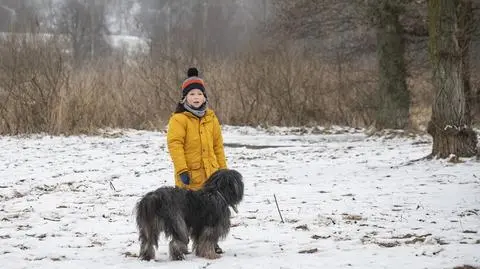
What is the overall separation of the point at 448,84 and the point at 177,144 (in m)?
5.92

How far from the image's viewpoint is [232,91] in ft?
73.2

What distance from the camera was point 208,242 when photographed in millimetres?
5152

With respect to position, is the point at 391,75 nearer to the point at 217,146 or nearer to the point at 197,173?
the point at 217,146

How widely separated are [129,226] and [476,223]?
3.38 m

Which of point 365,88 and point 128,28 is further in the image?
point 128,28

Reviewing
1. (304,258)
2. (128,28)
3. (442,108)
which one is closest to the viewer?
(304,258)

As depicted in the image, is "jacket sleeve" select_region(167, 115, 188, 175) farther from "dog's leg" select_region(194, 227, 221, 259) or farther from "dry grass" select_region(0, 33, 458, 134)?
"dry grass" select_region(0, 33, 458, 134)

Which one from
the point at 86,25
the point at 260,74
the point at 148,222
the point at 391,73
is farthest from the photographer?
the point at 86,25

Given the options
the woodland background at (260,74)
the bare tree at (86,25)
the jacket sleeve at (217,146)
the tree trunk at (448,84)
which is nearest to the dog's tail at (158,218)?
the jacket sleeve at (217,146)

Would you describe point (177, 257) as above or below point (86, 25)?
below

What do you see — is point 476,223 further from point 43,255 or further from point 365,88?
point 365,88

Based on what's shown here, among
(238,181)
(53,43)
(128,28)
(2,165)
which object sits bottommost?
(2,165)

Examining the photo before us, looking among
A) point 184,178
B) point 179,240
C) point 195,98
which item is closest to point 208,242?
point 179,240

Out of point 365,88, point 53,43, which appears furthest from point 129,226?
point 365,88
